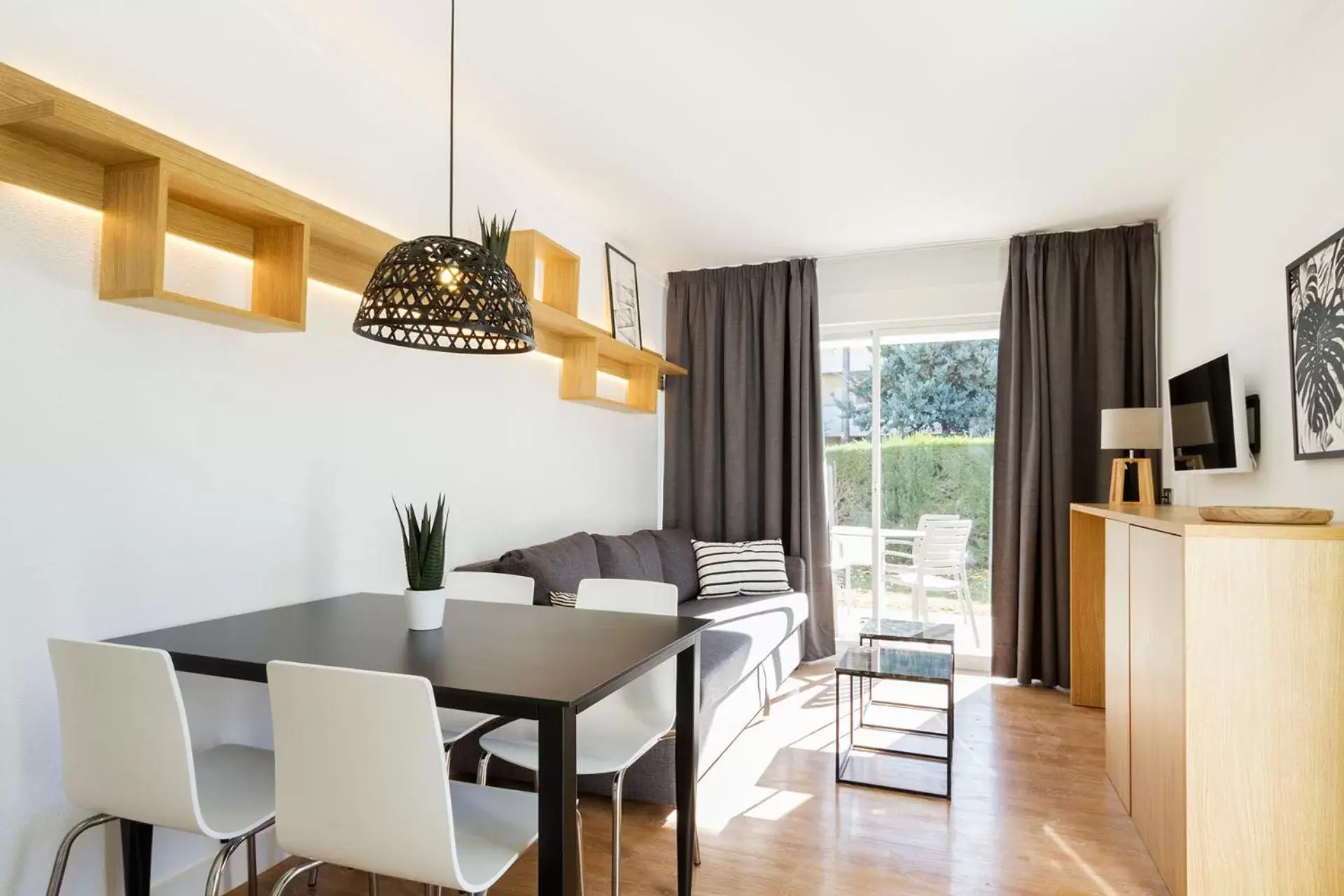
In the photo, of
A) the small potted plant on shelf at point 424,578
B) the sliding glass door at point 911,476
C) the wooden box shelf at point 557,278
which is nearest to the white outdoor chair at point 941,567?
the sliding glass door at point 911,476

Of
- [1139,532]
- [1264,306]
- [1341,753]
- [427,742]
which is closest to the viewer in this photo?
[427,742]

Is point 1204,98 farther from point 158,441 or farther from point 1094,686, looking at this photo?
point 158,441

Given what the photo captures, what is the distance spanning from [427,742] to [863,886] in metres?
1.56

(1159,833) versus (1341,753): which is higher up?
(1341,753)

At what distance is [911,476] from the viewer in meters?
4.97

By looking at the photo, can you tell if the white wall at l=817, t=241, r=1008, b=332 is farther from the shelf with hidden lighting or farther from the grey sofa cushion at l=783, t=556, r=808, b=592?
the grey sofa cushion at l=783, t=556, r=808, b=592

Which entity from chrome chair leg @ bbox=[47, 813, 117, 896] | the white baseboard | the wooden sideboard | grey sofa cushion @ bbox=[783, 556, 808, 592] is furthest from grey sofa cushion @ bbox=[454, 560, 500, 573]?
the wooden sideboard

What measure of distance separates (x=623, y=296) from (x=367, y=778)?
3651 mm

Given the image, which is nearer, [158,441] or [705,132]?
[158,441]

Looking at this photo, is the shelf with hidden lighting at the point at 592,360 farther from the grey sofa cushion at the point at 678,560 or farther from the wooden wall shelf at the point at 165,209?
the wooden wall shelf at the point at 165,209

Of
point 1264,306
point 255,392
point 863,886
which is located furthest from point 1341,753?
point 255,392

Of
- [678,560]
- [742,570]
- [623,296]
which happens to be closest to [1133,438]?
[742,570]

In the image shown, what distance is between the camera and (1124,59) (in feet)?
8.58

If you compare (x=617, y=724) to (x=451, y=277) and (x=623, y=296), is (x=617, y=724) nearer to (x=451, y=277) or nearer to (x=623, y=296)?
(x=451, y=277)
